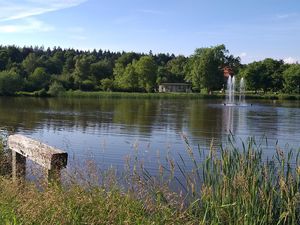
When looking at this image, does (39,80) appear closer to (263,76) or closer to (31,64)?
(31,64)

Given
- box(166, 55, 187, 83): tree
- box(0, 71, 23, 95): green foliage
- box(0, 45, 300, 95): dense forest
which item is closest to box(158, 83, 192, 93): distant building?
box(166, 55, 187, 83): tree

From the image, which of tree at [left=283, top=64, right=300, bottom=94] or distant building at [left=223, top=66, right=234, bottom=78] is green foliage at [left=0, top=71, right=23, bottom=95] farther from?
tree at [left=283, top=64, right=300, bottom=94]

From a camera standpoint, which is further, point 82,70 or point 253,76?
point 82,70

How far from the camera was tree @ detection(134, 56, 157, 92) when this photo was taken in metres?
110

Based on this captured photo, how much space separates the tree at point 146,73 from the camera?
4348 inches

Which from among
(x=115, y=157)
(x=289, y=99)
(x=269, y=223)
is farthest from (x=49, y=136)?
(x=289, y=99)

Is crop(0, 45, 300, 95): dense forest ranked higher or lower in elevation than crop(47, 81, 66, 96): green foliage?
higher

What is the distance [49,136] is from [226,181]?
18098 mm

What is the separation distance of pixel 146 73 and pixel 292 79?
1432 inches

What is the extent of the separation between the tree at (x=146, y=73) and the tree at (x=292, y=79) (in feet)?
109

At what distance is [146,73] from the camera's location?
11050 cm

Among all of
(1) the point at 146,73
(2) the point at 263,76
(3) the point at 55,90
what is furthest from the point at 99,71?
(2) the point at 263,76

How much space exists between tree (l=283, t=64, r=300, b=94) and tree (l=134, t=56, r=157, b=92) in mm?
33272

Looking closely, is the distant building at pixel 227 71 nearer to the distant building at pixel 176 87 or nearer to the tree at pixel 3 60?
the distant building at pixel 176 87
